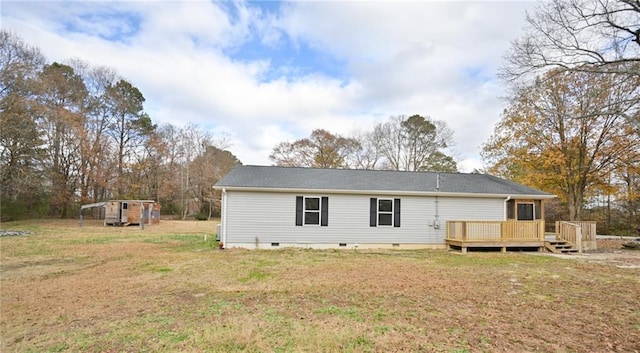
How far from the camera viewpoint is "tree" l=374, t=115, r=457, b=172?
31.6 meters

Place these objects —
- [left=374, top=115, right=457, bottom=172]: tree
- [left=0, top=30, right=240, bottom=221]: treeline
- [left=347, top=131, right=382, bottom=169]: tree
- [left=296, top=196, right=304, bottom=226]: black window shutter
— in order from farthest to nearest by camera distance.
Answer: [left=347, top=131, right=382, bottom=169]: tree → [left=374, top=115, right=457, bottom=172]: tree → [left=0, top=30, right=240, bottom=221]: treeline → [left=296, top=196, right=304, bottom=226]: black window shutter

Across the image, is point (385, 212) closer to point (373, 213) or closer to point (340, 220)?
point (373, 213)

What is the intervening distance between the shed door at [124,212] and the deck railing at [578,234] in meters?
26.3

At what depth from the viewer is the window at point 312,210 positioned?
13375 mm

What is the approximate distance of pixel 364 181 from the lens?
1477 cm

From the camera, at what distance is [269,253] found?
1199 centimetres

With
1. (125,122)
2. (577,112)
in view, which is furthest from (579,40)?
(125,122)

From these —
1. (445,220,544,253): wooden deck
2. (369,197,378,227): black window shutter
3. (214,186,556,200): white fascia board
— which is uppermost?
(214,186,556,200): white fascia board

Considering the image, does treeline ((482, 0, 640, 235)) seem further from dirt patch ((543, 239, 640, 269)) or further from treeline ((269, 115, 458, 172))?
treeline ((269, 115, 458, 172))

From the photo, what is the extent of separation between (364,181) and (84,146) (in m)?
23.3

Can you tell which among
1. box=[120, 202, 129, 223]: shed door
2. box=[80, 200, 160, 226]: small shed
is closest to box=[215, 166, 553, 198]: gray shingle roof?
box=[80, 200, 160, 226]: small shed

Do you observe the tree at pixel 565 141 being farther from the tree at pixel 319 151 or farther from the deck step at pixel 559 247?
the tree at pixel 319 151

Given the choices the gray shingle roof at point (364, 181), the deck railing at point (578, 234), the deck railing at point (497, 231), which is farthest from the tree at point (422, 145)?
the deck railing at point (497, 231)

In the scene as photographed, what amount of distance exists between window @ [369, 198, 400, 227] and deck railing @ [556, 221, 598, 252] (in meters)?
6.73
